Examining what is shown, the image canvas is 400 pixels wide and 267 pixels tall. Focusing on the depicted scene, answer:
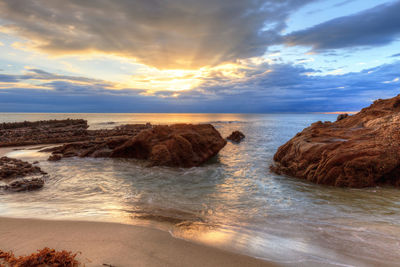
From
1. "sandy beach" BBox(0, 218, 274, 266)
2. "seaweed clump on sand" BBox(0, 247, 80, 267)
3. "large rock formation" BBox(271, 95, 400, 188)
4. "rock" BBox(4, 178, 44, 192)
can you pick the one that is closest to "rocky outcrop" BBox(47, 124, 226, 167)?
"large rock formation" BBox(271, 95, 400, 188)

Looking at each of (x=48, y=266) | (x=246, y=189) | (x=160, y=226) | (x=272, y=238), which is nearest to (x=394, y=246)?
(x=272, y=238)

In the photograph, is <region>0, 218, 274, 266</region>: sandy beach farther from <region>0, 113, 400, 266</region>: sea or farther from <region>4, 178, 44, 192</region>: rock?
<region>4, 178, 44, 192</region>: rock

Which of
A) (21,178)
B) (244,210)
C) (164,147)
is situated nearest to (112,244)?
(244,210)

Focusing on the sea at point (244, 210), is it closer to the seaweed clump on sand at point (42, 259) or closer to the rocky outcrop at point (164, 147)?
the seaweed clump on sand at point (42, 259)

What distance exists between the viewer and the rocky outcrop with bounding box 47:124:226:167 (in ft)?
31.6

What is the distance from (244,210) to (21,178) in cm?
742

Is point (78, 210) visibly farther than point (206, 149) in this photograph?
No

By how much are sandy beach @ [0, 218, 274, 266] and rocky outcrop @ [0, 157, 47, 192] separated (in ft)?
8.61

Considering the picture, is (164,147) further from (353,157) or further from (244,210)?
(353,157)

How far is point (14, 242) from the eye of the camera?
291 centimetres

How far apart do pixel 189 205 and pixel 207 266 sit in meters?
2.46

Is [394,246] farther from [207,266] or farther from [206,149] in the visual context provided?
[206,149]

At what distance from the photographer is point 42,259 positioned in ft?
7.84

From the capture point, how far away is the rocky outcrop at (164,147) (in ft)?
31.6
